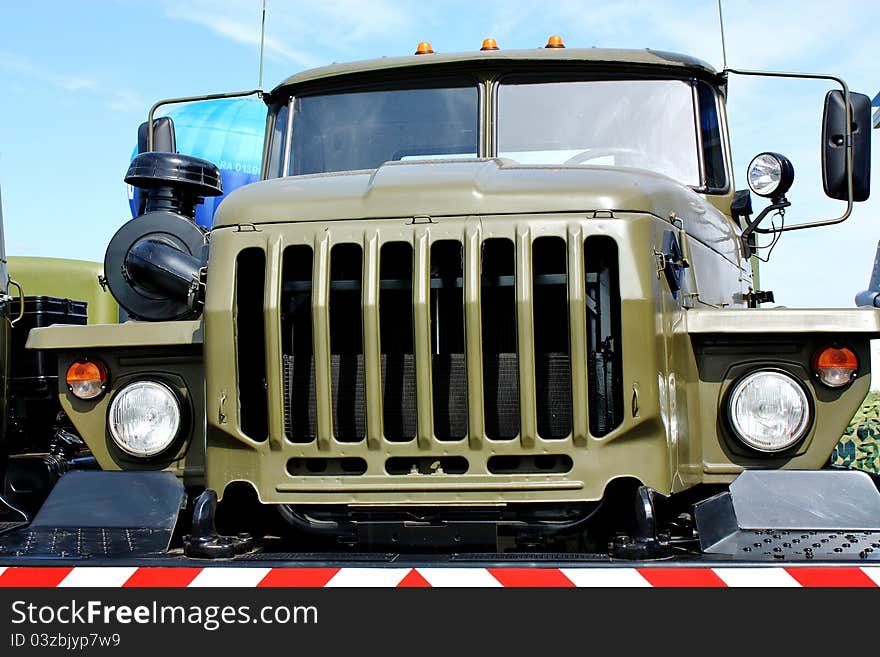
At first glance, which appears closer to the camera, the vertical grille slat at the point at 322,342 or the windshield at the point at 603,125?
the vertical grille slat at the point at 322,342

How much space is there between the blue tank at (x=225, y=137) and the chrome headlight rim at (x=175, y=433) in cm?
778

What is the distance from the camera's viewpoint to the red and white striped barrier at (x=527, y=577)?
9.43ft

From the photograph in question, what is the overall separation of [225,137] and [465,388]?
9095 millimetres

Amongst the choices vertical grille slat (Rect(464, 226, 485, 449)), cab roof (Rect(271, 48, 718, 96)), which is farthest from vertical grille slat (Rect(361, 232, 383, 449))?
cab roof (Rect(271, 48, 718, 96))

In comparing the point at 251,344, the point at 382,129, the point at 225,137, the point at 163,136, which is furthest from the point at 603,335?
the point at 225,137

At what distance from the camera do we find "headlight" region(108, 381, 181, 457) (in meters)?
3.71

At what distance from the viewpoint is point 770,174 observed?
4965 millimetres

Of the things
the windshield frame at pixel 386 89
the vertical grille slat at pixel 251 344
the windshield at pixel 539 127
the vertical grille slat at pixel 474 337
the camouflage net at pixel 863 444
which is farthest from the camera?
the camouflage net at pixel 863 444

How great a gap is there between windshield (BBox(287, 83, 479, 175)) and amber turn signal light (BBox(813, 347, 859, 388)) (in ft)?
6.24

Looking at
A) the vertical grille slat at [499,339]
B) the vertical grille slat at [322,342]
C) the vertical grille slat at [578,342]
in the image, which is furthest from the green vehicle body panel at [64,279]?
the vertical grille slat at [578,342]

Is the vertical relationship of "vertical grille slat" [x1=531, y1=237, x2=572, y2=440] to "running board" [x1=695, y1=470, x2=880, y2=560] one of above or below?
above

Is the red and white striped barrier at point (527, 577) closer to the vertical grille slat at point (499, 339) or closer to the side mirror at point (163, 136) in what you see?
the vertical grille slat at point (499, 339)

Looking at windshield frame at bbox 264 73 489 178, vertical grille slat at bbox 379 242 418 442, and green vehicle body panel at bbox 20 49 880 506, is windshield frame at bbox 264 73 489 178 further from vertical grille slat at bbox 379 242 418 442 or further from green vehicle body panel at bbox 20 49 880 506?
vertical grille slat at bbox 379 242 418 442
